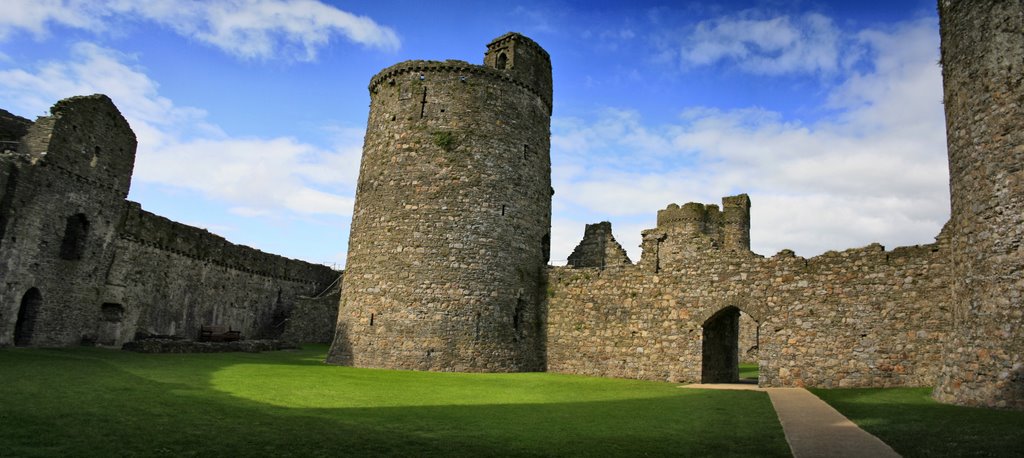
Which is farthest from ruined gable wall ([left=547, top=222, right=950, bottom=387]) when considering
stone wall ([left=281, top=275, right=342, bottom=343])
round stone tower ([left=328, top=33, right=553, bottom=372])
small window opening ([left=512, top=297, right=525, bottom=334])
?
stone wall ([left=281, top=275, right=342, bottom=343])

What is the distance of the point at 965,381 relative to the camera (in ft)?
35.2

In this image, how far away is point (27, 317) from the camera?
57.6 feet

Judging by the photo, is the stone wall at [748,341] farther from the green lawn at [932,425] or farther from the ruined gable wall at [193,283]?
the ruined gable wall at [193,283]

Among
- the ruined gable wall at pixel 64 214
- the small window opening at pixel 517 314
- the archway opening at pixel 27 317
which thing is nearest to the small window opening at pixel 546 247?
the small window opening at pixel 517 314

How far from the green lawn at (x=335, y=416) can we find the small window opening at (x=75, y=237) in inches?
234

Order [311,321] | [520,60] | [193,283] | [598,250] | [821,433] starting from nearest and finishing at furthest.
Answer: [821,433], [520,60], [598,250], [193,283], [311,321]

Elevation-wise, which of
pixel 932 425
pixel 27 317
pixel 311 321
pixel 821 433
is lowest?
pixel 821 433

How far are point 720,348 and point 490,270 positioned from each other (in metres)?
7.11

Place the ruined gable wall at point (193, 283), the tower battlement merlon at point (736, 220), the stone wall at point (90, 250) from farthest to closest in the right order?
the tower battlement merlon at point (736, 220)
the ruined gable wall at point (193, 283)
the stone wall at point (90, 250)

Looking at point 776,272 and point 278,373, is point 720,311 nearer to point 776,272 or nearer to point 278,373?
point 776,272

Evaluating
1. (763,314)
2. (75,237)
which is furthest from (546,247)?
(75,237)

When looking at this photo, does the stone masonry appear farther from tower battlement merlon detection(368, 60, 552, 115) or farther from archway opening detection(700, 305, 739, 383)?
tower battlement merlon detection(368, 60, 552, 115)

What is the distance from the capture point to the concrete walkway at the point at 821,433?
6676mm

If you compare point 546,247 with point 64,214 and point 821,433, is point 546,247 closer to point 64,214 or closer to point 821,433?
point 821,433
